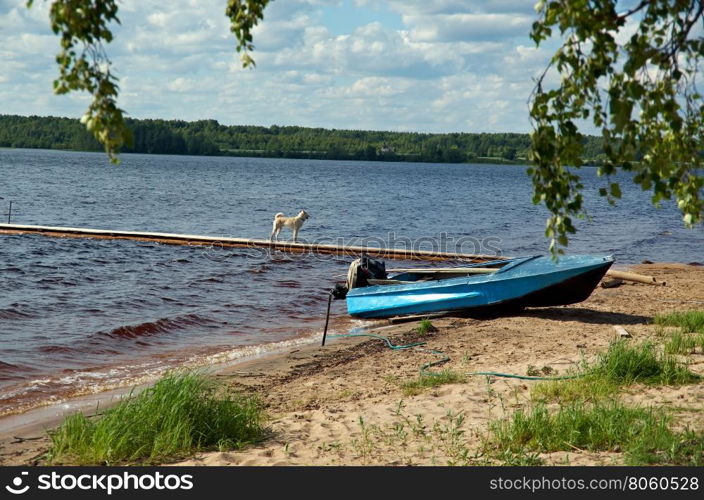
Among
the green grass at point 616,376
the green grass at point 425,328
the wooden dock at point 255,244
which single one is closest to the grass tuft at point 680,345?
the green grass at point 616,376

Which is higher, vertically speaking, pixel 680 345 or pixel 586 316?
pixel 680 345

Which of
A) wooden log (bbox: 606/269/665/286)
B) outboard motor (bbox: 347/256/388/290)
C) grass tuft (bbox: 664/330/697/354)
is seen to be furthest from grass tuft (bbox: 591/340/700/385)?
wooden log (bbox: 606/269/665/286)

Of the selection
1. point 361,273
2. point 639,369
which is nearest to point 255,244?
point 361,273

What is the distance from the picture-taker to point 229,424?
6.62 meters

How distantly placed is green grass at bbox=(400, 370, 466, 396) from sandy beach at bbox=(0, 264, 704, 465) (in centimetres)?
9

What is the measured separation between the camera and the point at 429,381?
28.1 ft

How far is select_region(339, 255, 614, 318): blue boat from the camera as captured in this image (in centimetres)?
1288

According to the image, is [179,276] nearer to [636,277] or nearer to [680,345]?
[636,277]

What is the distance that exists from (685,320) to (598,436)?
6.08 metres

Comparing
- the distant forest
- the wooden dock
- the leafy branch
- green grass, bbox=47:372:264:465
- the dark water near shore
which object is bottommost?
the dark water near shore

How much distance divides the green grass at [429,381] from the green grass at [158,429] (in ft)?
6.72

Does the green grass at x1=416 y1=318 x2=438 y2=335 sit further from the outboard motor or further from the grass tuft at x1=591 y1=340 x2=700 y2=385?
the grass tuft at x1=591 y1=340 x2=700 y2=385

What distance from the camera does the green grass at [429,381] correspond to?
8359mm
